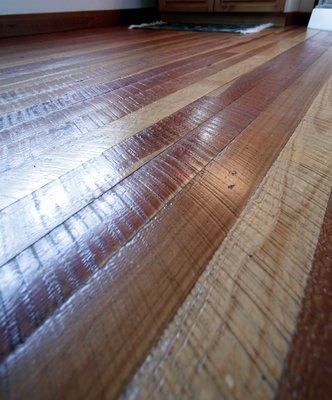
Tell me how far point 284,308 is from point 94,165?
1.00ft

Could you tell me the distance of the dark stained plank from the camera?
170mm

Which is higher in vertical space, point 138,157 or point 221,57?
point 138,157

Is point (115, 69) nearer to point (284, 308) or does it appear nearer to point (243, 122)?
point (243, 122)

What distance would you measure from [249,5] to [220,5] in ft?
0.83

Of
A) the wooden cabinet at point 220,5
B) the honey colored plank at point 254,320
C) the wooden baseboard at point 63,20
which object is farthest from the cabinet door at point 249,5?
the honey colored plank at point 254,320

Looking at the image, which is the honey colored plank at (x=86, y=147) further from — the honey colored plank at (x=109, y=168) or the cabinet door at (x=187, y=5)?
the cabinet door at (x=187, y=5)

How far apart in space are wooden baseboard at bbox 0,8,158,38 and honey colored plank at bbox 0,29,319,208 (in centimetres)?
154

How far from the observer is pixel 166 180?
1.20 feet

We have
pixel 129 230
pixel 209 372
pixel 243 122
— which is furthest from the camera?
pixel 243 122

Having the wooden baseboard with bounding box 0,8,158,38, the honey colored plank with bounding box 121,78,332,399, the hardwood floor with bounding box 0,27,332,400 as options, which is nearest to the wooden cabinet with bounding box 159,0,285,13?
the wooden baseboard with bounding box 0,8,158,38

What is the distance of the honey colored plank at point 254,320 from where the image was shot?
0.17m

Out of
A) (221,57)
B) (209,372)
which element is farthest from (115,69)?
(209,372)

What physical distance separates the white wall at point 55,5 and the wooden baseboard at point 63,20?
0.02 m

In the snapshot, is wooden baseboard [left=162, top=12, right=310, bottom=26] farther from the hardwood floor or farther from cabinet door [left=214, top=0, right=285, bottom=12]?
the hardwood floor
